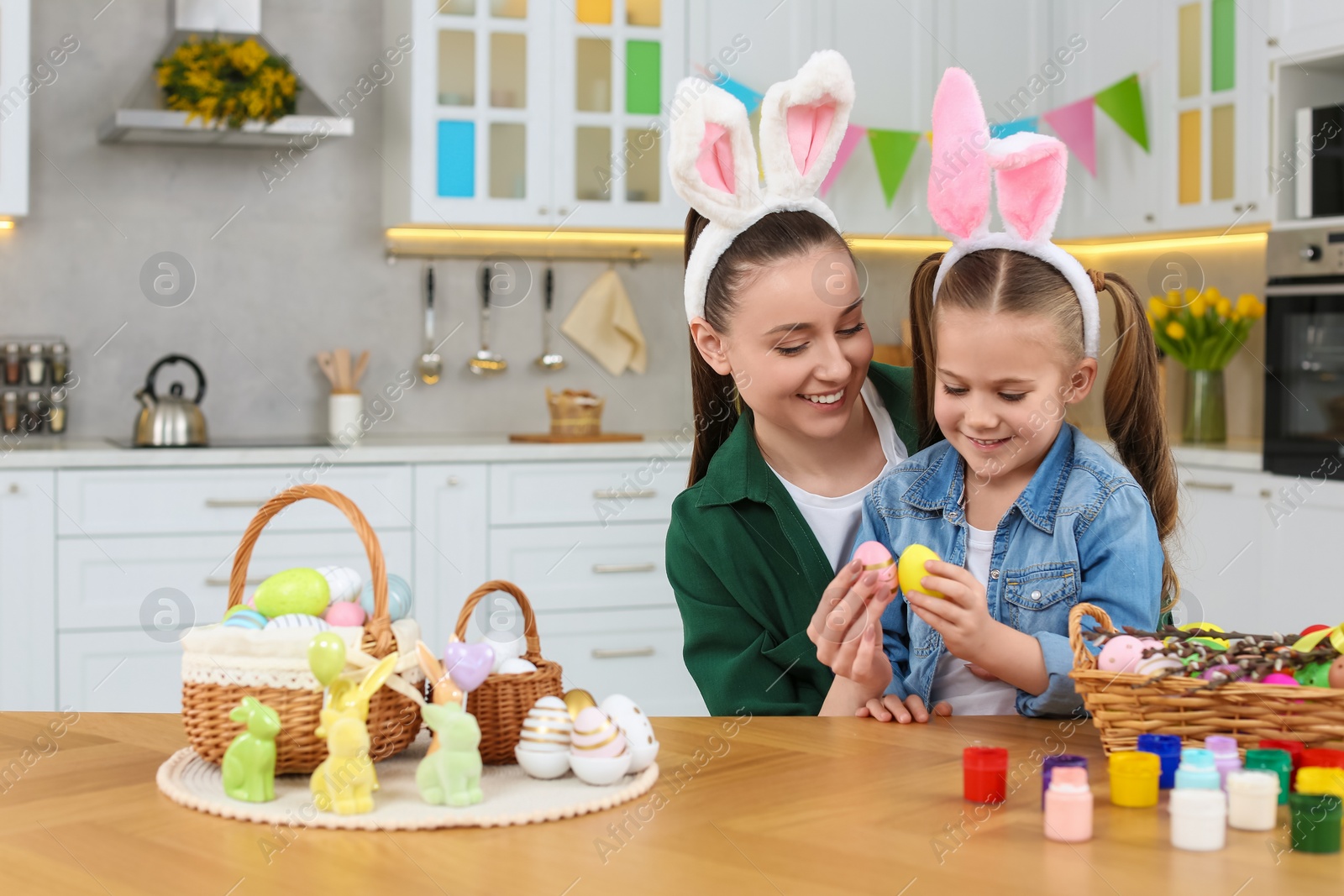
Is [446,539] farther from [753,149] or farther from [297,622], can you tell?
[297,622]

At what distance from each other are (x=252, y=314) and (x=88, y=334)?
0.44 metres

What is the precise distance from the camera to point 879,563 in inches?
50.3

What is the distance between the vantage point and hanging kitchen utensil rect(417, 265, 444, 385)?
3.97 m

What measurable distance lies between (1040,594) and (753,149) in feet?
2.05

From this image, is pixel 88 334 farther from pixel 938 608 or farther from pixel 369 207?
pixel 938 608

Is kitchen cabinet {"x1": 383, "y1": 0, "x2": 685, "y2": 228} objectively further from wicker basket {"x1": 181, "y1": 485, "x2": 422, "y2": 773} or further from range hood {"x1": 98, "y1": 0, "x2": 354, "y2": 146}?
wicker basket {"x1": 181, "y1": 485, "x2": 422, "y2": 773}

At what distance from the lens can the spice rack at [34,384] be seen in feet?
11.8

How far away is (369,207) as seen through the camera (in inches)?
156

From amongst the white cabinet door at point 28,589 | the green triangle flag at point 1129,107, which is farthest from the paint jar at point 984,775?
the green triangle flag at point 1129,107

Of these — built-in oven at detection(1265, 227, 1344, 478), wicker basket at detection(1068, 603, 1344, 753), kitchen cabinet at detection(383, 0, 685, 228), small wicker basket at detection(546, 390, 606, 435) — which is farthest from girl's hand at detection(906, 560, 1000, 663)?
kitchen cabinet at detection(383, 0, 685, 228)

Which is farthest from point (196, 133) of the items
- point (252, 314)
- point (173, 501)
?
point (173, 501)

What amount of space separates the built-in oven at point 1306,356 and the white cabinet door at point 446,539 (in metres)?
1.93

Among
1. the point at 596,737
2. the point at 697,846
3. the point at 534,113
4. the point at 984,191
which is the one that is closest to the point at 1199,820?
the point at 697,846

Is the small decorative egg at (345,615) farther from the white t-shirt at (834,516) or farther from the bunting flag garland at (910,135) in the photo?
the bunting flag garland at (910,135)
